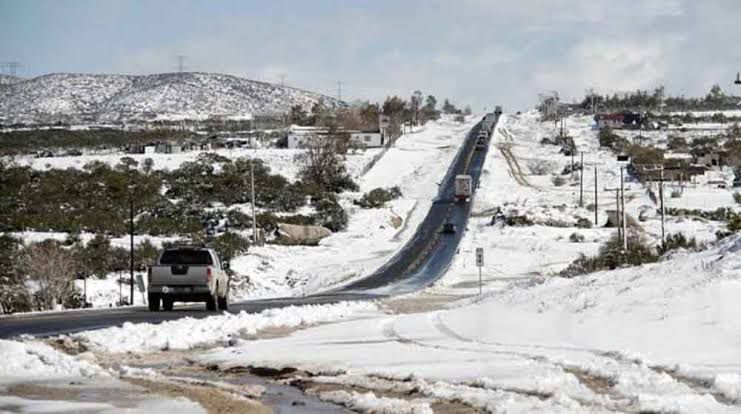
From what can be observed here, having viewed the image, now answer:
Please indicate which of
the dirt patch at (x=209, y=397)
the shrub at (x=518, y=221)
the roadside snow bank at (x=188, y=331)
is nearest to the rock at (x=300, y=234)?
the shrub at (x=518, y=221)

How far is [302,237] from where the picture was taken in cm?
8575

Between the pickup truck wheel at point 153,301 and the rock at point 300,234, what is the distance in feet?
159

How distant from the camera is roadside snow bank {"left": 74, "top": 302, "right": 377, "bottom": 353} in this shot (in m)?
21.9

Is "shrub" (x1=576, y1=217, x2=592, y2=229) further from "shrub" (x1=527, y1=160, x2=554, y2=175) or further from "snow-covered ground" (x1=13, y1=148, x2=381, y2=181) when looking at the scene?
"shrub" (x1=527, y1=160, x2=554, y2=175)

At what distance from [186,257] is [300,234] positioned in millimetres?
53316

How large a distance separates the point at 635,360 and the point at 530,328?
5.55 meters

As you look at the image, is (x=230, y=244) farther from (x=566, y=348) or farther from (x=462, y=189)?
(x=566, y=348)

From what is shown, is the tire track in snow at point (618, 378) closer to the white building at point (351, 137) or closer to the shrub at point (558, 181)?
the shrub at point (558, 181)

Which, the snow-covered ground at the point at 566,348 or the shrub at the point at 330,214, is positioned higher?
the shrub at the point at 330,214

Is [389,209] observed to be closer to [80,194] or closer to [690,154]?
[80,194]

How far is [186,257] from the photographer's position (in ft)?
108

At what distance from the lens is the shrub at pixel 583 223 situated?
3580 inches

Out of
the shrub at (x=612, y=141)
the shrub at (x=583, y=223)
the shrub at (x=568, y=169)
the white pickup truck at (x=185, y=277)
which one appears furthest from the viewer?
the shrub at (x=612, y=141)

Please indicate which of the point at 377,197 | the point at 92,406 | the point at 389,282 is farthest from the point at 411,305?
the point at 377,197
